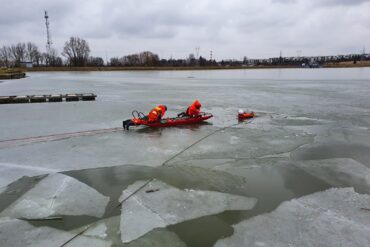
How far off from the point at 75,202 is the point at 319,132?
7335 millimetres

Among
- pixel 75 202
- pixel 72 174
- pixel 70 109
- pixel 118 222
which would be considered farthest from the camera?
pixel 70 109

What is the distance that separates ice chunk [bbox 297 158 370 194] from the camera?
5.28 meters

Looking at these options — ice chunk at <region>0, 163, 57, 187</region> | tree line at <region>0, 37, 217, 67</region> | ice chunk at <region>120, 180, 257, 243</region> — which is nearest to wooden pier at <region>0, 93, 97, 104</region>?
ice chunk at <region>0, 163, 57, 187</region>

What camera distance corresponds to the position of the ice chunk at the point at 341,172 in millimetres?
5281

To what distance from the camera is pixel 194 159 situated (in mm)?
6516

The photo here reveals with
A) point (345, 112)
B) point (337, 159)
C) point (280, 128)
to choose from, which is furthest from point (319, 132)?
point (345, 112)

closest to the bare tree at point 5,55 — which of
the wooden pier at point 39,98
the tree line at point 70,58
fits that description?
the tree line at point 70,58

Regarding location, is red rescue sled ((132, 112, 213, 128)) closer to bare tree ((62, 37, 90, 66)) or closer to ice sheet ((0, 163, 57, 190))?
ice sheet ((0, 163, 57, 190))

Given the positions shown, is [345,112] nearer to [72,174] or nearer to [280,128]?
[280,128]

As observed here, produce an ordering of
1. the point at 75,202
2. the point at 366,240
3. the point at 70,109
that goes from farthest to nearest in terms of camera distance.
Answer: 1. the point at 70,109
2. the point at 75,202
3. the point at 366,240

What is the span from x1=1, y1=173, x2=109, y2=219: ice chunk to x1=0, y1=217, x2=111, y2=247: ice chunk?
0.82 feet

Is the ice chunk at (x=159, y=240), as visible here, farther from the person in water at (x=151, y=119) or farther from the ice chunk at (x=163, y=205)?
the person in water at (x=151, y=119)

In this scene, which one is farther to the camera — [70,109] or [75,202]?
[70,109]

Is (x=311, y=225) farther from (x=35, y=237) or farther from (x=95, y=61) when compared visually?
(x=95, y=61)
